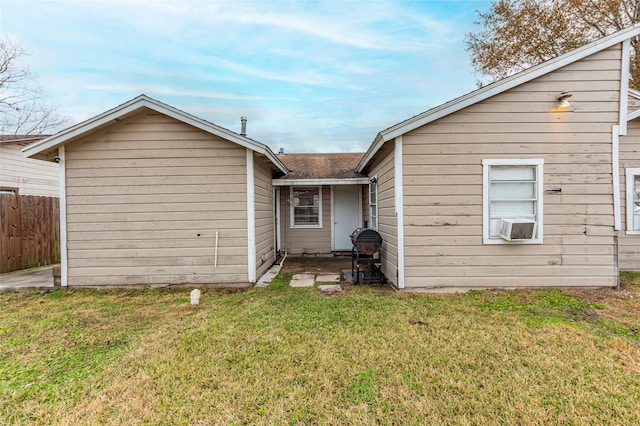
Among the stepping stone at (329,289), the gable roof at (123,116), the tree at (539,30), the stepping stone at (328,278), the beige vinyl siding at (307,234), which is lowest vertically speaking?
the stepping stone at (328,278)

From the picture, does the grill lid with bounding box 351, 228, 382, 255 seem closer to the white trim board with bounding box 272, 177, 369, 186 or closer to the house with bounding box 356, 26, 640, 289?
the house with bounding box 356, 26, 640, 289

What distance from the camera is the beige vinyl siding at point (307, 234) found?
9578mm

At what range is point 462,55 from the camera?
12805mm

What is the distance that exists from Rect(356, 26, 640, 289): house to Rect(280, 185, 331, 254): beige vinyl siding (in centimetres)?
466

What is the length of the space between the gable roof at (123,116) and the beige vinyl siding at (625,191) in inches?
309

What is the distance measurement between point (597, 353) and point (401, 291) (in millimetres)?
2537

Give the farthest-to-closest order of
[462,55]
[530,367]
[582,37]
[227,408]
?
[462,55] < [582,37] < [530,367] < [227,408]

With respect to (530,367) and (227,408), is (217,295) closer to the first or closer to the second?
(227,408)

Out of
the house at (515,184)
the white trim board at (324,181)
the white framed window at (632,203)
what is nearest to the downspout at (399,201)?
the house at (515,184)

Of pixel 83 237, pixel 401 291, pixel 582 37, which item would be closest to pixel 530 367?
pixel 401 291

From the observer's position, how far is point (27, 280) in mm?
5934

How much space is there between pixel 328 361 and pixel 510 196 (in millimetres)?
4308

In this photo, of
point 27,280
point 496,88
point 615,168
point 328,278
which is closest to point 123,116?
point 27,280

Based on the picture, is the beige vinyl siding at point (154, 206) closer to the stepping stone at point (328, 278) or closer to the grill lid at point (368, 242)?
the stepping stone at point (328, 278)
